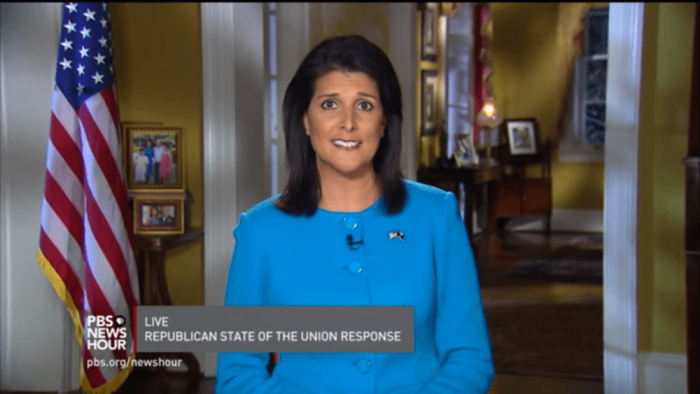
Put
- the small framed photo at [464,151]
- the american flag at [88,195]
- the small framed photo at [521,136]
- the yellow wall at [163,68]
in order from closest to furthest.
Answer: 1. the american flag at [88,195]
2. the yellow wall at [163,68]
3. the small framed photo at [464,151]
4. the small framed photo at [521,136]

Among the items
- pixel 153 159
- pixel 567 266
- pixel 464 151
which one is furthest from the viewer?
pixel 464 151

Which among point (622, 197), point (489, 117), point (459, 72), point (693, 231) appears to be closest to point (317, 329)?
point (693, 231)

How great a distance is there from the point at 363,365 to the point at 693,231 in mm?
1018

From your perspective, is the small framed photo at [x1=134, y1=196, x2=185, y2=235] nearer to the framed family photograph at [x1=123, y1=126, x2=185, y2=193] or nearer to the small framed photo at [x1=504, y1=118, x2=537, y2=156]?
the framed family photograph at [x1=123, y1=126, x2=185, y2=193]

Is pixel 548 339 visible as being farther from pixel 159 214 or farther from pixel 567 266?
pixel 567 266

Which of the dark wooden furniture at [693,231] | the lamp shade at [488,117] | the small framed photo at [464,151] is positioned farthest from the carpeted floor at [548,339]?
the lamp shade at [488,117]

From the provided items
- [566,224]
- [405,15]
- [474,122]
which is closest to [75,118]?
[405,15]

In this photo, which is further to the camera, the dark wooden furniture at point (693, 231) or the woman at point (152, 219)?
the woman at point (152, 219)

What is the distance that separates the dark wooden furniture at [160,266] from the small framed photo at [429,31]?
3.08 m

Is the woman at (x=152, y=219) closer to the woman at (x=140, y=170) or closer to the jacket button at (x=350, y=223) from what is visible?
the woman at (x=140, y=170)

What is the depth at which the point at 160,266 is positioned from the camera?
9.31 ft

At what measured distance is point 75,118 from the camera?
2537mm

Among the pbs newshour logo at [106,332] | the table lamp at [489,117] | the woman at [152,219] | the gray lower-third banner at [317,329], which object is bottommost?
the pbs newshour logo at [106,332]

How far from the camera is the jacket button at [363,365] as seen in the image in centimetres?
106
